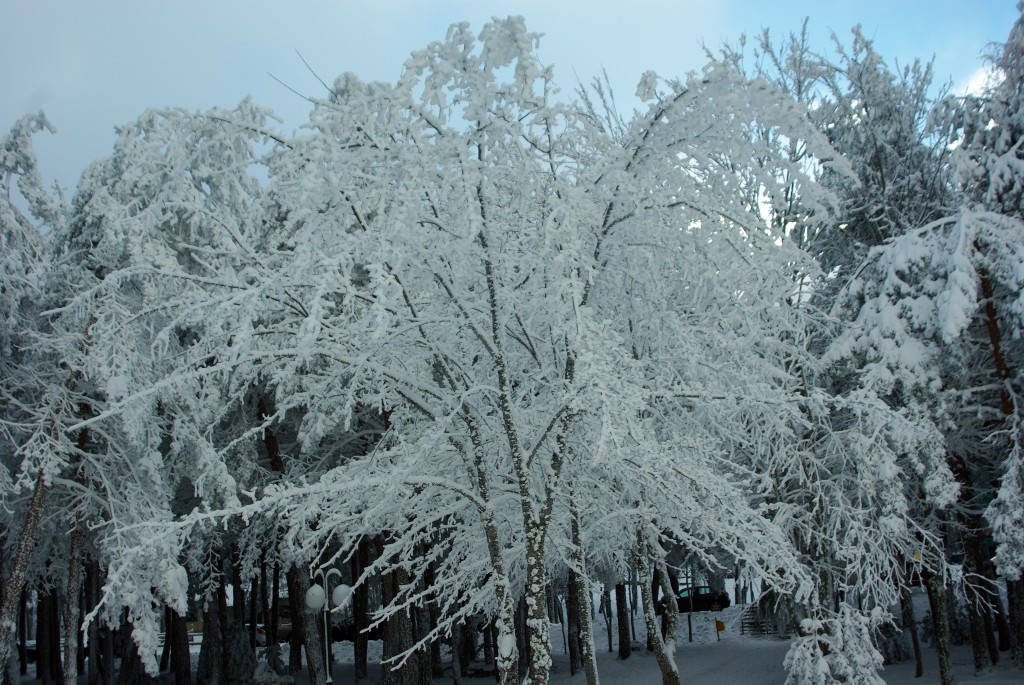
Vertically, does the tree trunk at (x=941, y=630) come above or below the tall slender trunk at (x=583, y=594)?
below

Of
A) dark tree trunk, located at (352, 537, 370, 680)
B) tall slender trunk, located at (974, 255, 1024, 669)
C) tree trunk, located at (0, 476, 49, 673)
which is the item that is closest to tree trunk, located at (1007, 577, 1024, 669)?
tall slender trunk, located at (974, 255, 1024, 669)

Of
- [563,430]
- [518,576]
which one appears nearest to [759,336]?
[563,430]

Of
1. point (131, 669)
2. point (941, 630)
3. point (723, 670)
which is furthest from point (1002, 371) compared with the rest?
point (131, 669)

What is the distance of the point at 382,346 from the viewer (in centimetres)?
788

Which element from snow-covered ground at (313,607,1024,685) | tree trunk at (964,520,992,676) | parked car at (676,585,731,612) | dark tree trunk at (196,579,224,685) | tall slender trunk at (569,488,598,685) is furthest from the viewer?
parked car at (676,585,731,612)

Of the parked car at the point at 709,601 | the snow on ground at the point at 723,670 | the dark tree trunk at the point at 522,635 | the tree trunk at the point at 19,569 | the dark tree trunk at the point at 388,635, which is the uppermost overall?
the tree trunk at the point at 19,569

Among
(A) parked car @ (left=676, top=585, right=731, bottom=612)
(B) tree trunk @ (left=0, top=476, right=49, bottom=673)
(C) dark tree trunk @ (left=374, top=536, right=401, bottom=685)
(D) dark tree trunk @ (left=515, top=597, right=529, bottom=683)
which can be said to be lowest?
(A) parked car @ (left=676, top=585, right=731, bottom=612)

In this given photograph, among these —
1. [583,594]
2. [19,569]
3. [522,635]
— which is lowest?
[522,635]

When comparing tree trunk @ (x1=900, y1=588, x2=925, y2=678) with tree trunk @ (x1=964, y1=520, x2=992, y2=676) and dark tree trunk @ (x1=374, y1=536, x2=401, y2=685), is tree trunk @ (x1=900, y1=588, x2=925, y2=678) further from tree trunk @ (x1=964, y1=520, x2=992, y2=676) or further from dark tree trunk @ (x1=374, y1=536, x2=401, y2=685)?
dark tree trunk @ (x1=374, y1=536, x2=401, y2=685)

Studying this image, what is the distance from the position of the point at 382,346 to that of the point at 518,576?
4.06 meters

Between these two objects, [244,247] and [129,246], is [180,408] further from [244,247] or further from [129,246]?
[244,247]

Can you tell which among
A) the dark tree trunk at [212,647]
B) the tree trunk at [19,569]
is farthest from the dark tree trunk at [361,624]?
the tree trunk at [19,569]

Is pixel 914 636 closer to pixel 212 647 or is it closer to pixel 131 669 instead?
pixel 212 647

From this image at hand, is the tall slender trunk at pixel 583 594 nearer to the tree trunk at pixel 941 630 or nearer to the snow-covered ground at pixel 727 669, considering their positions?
the snow-covered ground at pixel 727 669
